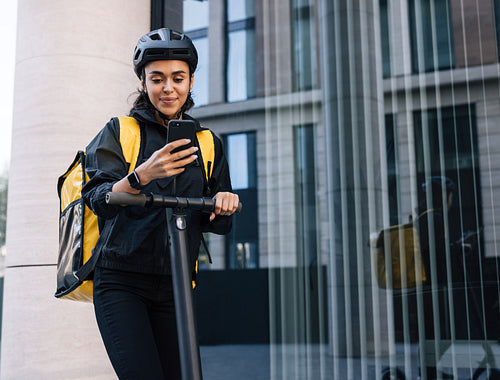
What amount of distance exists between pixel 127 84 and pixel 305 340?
2054mm

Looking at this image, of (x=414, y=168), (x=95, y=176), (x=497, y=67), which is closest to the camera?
(x=95, y=176)

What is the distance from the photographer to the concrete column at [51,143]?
3.56 m

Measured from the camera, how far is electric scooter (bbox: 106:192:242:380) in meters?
1.44

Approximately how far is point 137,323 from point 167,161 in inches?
20.0

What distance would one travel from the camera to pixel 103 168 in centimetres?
178

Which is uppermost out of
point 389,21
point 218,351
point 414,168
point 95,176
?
point 389,21

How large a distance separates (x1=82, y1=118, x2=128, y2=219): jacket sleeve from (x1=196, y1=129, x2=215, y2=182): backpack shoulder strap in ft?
0.89

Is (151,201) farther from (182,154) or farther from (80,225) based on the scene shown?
(80,225)

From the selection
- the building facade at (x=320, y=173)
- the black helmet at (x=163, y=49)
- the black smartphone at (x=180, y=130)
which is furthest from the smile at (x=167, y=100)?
the building facade at (x=320, y=173)

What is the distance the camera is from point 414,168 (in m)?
3.40

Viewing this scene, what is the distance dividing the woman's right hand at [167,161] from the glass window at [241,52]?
2.63 m

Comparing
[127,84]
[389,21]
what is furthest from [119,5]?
[389,21]

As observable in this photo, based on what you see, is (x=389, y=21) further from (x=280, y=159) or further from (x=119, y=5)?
(x=119, y=5)

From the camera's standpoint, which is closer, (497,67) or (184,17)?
(497,67)
